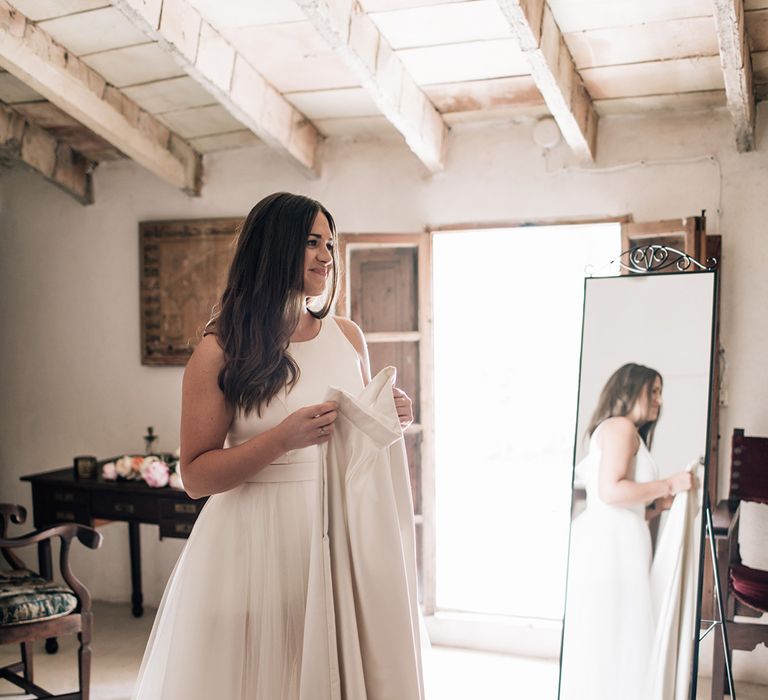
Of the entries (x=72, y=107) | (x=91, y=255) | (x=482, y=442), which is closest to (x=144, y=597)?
(x=91, y=255)

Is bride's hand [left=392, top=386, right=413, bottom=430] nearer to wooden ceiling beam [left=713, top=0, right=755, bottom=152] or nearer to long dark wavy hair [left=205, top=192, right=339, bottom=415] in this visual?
long dark wavy hair [left=205, top=192, right=339, bottom=415]

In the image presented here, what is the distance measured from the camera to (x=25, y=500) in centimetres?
462

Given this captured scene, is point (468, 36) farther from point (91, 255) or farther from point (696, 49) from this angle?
point (91, 255)

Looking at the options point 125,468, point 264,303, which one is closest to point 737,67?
point 264,303

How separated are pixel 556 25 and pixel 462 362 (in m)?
3.50

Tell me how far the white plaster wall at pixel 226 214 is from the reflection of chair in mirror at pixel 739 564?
27 cm

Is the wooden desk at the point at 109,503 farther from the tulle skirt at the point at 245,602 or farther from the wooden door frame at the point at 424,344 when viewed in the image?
the tulle skirt at the point at 245,602

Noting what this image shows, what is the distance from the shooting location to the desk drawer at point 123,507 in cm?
367

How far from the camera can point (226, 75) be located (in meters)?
3.14

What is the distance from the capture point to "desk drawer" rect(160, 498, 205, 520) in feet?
11.8

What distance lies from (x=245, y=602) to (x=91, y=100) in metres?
2.44

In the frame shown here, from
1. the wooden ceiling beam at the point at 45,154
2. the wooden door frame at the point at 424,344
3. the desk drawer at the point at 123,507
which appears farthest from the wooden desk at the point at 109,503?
the wooden ceiling beam at the point at 45,154

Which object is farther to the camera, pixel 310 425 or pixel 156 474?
pixel 156 474

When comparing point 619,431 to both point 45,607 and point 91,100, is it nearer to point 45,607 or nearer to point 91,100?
point 45,607
